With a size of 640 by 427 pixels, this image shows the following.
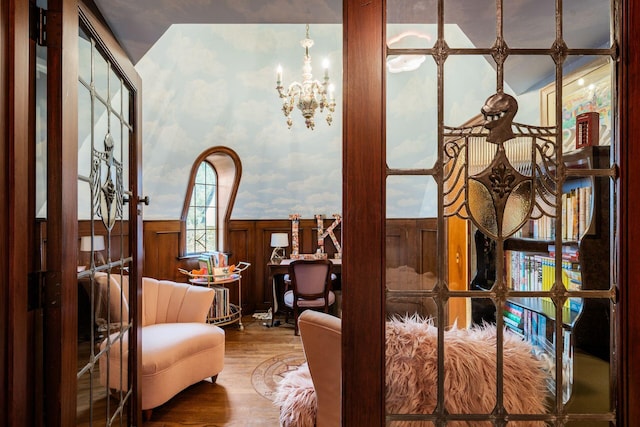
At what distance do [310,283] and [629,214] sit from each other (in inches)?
128

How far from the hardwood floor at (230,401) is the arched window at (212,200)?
1676mm

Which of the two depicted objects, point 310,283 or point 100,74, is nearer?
point 100,74

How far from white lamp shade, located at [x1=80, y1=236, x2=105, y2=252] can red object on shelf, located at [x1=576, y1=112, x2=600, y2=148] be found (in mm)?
1670

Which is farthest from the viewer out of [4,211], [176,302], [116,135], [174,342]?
[176,302]

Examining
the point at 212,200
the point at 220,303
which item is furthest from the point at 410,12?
the point at 212,200

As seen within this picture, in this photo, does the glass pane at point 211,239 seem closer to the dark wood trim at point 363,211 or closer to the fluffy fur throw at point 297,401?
the fluffy fur throw at point 297,401

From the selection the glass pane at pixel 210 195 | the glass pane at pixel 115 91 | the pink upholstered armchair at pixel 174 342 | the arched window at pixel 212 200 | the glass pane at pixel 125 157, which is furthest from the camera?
the glass pane at pixel 210 195

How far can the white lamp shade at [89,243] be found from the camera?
1.26m

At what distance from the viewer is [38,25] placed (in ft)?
3.45

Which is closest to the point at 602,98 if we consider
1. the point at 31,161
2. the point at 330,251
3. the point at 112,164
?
the point at 31,161

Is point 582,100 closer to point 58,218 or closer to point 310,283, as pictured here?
point 58,218

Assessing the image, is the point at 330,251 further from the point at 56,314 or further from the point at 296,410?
the point at 56,314

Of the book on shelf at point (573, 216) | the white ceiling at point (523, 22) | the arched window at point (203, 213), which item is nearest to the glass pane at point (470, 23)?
the white ceiling at point (523, 22)

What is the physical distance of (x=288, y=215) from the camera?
5.12 metres
